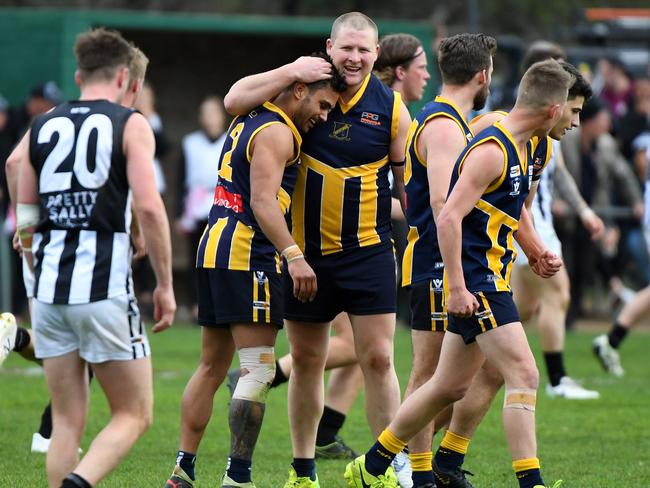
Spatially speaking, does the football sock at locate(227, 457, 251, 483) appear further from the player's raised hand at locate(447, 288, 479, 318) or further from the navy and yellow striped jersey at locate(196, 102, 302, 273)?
the player's raised hand at locate(447, 288, 479, 318)

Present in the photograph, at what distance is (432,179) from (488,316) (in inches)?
30.9

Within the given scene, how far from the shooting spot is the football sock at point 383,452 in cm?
628

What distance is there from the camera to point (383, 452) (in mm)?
6324

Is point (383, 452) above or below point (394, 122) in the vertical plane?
below

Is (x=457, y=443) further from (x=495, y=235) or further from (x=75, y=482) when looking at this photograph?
(x=75, y=482)

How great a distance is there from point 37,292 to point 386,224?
196 cm

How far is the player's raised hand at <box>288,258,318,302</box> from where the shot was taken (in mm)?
6098

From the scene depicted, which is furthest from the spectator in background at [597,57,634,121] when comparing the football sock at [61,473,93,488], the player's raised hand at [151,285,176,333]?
the football sock at [61,473,93,488]

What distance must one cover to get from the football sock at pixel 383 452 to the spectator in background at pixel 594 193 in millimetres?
8990

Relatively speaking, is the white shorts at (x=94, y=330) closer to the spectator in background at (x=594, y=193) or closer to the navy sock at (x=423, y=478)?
the navy sock at (x=423, y=478)

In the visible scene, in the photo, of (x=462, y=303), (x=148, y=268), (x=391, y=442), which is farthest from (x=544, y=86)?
(x=148, y=268)

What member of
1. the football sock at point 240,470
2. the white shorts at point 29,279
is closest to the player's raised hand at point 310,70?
the white shorts at point 29,279

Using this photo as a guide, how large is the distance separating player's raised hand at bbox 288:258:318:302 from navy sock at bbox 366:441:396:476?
85cm

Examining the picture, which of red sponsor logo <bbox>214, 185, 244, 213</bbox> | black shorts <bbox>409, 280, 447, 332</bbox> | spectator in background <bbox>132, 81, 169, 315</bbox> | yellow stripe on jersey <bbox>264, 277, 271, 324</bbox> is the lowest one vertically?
spectator in background <bbox>132, 81, 169, 315</bbox>
